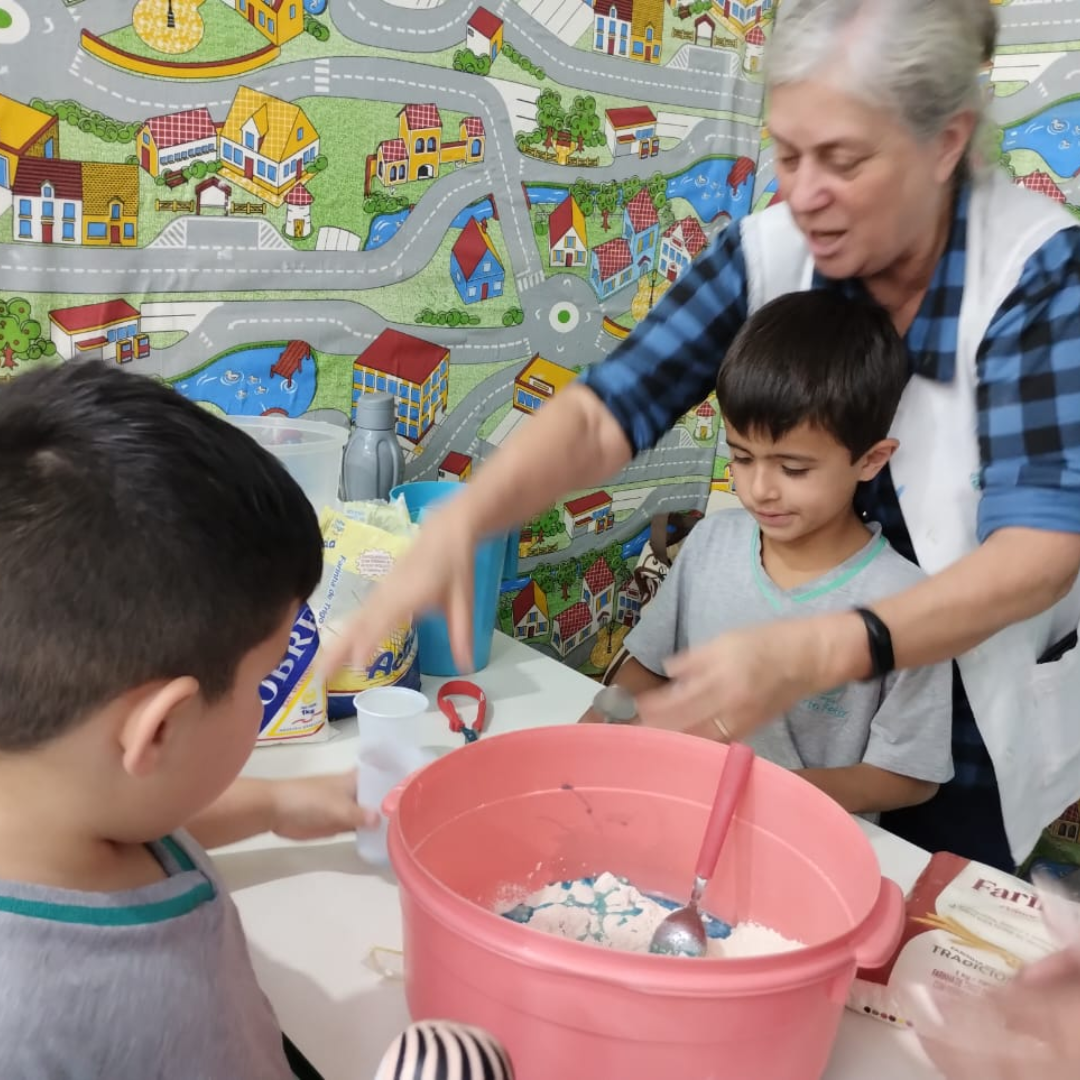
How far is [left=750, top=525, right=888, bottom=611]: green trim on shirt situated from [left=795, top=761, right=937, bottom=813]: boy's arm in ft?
0.70

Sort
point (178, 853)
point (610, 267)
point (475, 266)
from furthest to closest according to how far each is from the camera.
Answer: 1. point (610, 267)
2. point (475, 266)
3. point (178, 853)

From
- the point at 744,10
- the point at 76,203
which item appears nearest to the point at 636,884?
the point at 76,203

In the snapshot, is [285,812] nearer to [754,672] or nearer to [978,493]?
[754,672]

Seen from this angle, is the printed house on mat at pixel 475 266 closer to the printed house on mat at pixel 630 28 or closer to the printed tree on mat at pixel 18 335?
the printed house on mat at pixel 630 28

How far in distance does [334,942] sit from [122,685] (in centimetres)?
39

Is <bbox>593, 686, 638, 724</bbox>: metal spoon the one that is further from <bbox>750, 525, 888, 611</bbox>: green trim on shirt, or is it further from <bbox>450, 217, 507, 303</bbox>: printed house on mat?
<bbox>450, 217, 507, 303</bbox>: printed house on mat

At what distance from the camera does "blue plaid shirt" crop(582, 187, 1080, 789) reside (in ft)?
3.19

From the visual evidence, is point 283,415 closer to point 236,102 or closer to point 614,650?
point 236,102

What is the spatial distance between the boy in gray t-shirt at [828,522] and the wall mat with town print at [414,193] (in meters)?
0.60

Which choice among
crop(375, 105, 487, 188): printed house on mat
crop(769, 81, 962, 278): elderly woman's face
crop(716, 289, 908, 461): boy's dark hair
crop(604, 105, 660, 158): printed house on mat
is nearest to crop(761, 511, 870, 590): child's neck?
crop(716, 289, 908, 461): boy's dark hair

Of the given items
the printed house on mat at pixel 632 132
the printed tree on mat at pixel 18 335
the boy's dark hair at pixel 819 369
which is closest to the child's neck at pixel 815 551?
the boy's dark hair at pixel 819 369

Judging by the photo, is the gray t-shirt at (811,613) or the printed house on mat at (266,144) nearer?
the gray t-shirt at (811,613)

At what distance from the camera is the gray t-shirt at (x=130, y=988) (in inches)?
19.6

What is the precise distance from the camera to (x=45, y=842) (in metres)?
0.54
